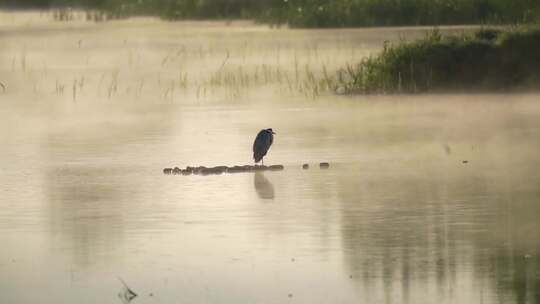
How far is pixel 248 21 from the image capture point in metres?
35.8

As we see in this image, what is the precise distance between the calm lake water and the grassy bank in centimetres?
56

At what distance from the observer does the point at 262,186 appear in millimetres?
12359

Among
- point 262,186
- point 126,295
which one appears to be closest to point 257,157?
point 262,186

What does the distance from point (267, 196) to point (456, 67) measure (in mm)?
9375

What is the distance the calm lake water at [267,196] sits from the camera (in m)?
8.61

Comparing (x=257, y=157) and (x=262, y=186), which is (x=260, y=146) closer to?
(x=257, y=157)

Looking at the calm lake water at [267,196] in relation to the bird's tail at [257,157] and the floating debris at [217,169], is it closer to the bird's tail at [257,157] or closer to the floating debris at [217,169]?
the floating debris at [217,169]

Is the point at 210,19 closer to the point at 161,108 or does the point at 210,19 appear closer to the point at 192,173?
the point at 161,108

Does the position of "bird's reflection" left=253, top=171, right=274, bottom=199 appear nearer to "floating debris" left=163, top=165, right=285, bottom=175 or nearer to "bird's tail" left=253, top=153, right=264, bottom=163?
"floating debris" left=163, top=165, right=285, bottom=175

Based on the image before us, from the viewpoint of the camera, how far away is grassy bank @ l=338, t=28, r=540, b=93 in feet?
67.7

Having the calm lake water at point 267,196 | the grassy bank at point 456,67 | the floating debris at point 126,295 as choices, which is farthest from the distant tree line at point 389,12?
the floating debris at point 126,295

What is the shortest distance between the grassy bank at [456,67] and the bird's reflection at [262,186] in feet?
25.2

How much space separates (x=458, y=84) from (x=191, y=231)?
1102 centimetres

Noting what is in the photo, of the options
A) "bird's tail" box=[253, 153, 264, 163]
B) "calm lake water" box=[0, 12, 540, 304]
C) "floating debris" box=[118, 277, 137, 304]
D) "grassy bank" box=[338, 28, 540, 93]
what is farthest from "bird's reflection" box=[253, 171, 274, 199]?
"grassy bank" box=[338, 28, 540, 93]
